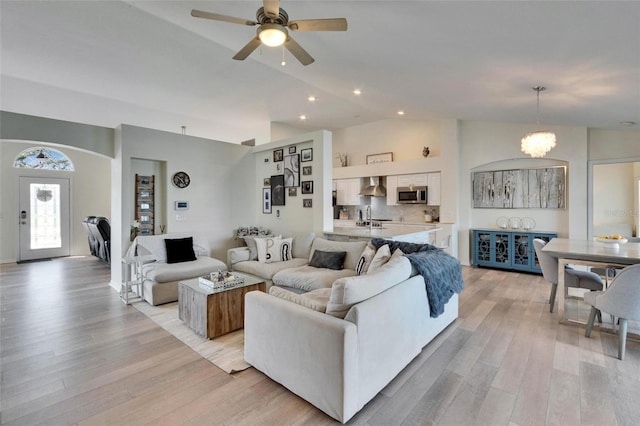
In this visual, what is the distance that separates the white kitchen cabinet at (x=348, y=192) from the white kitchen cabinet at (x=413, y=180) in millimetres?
1281

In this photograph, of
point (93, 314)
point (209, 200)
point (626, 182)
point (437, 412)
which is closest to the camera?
point (437, 412)

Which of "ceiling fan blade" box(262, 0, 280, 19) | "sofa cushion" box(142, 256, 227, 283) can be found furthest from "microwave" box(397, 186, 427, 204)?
"ceiling fan blade" box(262, 0, 280, 19)

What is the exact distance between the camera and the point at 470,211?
6.50m

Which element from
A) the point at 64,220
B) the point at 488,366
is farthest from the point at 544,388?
the point at 64,220

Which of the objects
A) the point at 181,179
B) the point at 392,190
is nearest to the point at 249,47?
the point at 181,179

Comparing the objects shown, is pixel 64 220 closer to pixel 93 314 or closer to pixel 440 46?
pixel 93 314

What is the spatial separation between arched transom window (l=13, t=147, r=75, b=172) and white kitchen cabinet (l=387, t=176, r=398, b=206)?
8410mm

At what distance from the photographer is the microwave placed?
22.2 feet

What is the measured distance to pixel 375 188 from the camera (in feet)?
25.0

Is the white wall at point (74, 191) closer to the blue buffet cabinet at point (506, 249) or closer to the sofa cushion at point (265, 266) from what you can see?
the sofa cushion at point (265, 266)

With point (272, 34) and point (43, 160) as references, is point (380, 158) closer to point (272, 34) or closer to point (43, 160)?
point (272, 34)

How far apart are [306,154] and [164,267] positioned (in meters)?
2.89

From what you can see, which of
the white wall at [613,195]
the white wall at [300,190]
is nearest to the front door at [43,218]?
the white wall at [300,190]

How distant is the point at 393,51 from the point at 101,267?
7.24 m
